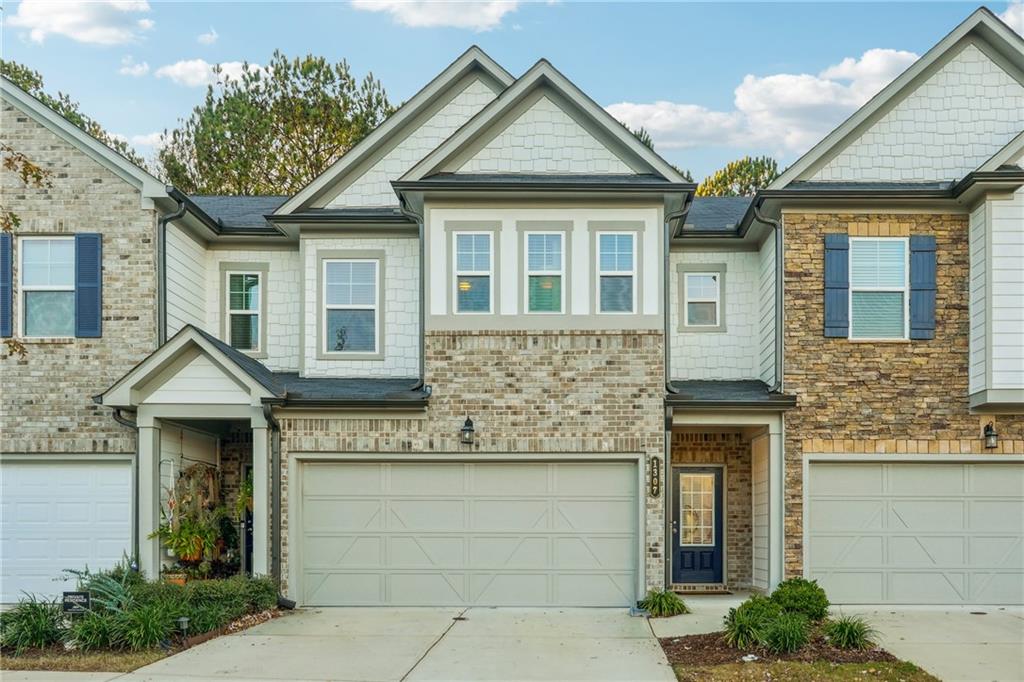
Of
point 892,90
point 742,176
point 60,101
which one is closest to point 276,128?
point 60,101

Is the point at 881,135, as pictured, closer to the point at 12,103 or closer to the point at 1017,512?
the point at 1017,512

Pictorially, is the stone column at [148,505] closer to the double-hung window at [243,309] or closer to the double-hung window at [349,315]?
the double-hung window at [243,309]

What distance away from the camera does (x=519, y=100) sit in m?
15.5

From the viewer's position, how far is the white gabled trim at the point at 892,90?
15.6 meters

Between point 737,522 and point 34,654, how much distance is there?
10.5 m

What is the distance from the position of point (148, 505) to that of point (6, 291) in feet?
12.7

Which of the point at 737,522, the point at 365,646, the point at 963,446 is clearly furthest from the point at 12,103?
the point at 963,446

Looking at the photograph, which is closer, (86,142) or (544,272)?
(544,272)

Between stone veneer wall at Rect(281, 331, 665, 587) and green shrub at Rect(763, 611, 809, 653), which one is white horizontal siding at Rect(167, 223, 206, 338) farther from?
green shrub at Rect(763, 611, 809, 653)

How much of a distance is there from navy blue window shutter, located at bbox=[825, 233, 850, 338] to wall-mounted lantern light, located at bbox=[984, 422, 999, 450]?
2.34m

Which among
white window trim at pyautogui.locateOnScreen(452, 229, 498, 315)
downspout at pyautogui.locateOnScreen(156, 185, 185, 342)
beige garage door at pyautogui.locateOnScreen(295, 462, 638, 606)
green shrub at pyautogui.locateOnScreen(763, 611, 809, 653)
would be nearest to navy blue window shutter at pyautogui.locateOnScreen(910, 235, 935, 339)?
beige garage door at pyautogui.locateOnScreen(295, 462, 638, 606)

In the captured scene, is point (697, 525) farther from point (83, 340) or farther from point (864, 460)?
point (83, 340)

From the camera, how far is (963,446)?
50.4 feet

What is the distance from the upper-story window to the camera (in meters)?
15.4
